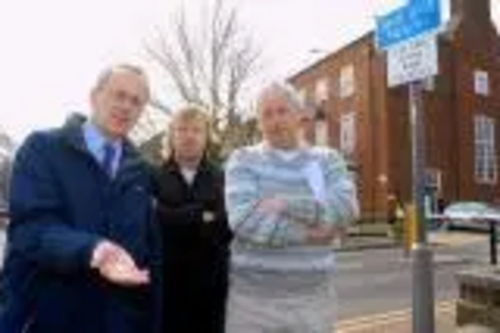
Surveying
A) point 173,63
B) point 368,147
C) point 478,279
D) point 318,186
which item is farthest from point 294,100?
point 368,147

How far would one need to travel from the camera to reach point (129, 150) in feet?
14.0

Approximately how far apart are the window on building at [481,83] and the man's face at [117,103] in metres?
55.5

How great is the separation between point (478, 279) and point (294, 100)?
3362mm

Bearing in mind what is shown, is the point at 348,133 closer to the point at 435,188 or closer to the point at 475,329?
the point at 435,188

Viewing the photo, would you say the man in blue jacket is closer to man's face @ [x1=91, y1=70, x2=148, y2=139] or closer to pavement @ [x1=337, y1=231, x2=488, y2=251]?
man's face @ [x1=91, y1=70, x2=148, y2=139]

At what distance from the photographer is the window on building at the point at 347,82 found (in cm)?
5519

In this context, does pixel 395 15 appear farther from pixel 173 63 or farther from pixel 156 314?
pixel 173 63

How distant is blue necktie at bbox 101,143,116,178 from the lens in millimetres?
4086

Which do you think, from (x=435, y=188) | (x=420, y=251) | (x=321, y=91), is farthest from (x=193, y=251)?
(x=321, y=91)

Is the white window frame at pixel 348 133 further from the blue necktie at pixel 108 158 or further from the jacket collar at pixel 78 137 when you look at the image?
the blue necktie at pixel 108 158

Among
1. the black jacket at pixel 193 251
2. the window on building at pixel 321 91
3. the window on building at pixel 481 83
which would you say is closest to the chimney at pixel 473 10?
the window on building at pixel 481 83

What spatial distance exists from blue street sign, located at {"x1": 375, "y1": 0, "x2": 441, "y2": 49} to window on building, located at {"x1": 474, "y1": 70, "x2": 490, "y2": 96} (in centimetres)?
5214

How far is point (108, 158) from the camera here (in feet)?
13.5

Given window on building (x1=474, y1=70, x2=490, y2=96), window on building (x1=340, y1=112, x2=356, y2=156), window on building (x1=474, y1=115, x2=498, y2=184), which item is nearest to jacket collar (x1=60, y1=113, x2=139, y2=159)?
window on building (x1=340, y1=112, x2=356, y2=156)
